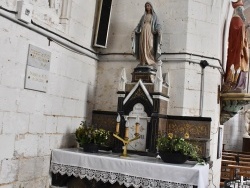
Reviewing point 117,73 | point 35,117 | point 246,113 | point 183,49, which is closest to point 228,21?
point 183,49

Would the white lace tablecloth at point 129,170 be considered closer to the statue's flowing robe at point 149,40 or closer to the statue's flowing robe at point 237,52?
the statue's flowing robe at point 149,40

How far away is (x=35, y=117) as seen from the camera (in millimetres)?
4418

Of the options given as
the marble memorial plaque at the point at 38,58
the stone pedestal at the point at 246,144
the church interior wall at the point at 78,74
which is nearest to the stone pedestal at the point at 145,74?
the church interior wall at the point at 78,74

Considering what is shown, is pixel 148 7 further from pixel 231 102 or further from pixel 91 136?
pixel 231 102

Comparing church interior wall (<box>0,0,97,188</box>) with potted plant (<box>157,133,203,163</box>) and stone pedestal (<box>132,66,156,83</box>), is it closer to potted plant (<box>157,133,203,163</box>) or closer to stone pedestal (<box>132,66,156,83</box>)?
stone pedestal (<box>132,66,156,83</box>)

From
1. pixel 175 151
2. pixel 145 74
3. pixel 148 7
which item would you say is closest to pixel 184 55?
pixel 145 74

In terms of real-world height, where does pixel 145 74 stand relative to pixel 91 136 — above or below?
above

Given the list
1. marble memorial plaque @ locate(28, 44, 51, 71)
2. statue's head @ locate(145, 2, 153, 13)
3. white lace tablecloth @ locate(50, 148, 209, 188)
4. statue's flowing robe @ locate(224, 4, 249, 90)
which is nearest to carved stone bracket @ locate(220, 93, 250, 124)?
statue's flowing robe @ locate(224, 4, 249, 90)

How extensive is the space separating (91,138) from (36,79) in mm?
1204

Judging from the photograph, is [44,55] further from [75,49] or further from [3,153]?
[3,153]

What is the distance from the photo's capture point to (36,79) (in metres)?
4.40

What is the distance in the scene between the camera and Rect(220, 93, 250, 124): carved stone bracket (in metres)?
5.98

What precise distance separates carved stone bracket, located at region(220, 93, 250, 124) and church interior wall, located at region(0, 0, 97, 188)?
2.67 m

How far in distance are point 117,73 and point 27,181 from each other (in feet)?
8.33
